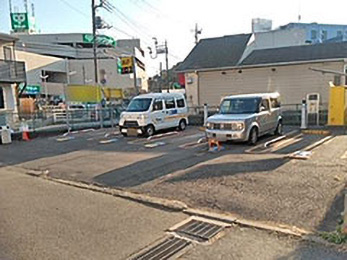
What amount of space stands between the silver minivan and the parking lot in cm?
47

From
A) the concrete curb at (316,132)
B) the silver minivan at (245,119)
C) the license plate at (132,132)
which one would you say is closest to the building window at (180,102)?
the license plate at (132,132)

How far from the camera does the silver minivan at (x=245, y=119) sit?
1130 cm

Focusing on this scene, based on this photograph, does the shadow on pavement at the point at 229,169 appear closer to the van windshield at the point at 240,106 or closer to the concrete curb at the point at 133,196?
the concrete curb at the point at 133,196

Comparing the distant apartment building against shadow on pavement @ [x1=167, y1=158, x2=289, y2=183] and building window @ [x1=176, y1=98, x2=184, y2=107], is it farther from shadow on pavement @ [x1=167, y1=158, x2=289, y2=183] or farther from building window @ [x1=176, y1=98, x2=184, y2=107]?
shadow on pavement @ [x1=167, y1=158, x2=289, y2=183]

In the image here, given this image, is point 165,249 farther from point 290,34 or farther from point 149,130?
point 290,34

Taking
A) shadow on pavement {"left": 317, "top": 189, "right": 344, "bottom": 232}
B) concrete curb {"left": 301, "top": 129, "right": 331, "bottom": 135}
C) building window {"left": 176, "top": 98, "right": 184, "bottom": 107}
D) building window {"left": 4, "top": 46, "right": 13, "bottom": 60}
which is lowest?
shadow on pavement {"left": 317, "top": 189, "right": 344, "bottom": 232}

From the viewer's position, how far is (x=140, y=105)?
15.6 metres

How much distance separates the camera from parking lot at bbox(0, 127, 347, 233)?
5.42 m

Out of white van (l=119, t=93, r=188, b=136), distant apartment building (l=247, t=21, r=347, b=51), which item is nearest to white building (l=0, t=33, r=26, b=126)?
white van (l=119, t=93, r=188, b=136)

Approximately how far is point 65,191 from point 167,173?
2481mm

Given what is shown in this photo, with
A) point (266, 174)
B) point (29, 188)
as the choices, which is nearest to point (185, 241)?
point (266, 174)

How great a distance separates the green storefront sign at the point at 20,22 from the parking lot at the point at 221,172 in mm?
56586

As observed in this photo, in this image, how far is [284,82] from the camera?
2022 cm

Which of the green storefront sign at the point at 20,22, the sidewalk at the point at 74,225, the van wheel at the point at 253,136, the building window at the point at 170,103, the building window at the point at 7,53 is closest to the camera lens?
the sidewalk at the point at 74,225
